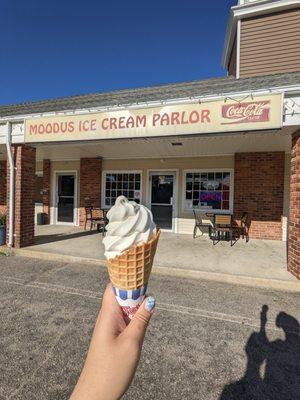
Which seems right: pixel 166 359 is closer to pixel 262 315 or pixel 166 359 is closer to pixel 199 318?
pixel 199 318

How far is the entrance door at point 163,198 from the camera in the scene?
9961mm

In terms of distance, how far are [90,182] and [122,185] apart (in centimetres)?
147

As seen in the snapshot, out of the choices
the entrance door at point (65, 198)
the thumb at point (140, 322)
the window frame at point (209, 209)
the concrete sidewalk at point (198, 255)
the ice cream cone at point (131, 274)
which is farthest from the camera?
the entrance door at point (65, 198)

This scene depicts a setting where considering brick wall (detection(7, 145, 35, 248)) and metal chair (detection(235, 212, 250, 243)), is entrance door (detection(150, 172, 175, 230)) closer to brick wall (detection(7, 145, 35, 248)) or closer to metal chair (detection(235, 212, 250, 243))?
metal chair (detection(235, 212, 250, 243))

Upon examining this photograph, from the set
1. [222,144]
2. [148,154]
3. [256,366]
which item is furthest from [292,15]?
[256,366]

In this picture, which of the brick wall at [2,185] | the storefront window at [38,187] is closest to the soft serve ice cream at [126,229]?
the storefront window at [38,187]

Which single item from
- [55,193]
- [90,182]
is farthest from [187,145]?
[55,193]

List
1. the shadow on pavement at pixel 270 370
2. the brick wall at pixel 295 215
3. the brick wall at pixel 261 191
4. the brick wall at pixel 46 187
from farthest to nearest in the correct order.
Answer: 1. the brick wall at pixel 46 187
2. the brick wall at pixel 261 191
3. the brick wall at pixel 295 215
4. the shadow on pavement at pixel 270 370

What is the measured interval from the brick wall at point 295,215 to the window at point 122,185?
6142 mm

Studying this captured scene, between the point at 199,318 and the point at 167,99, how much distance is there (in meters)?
4.13

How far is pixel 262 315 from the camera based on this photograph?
3600 mm

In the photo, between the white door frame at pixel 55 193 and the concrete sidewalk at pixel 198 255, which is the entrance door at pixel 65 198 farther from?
the concrete sidewalk at pixel 198 255

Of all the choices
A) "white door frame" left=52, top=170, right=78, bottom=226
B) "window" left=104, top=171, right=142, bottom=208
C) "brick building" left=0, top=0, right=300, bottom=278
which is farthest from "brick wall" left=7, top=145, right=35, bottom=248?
"white door frame" left=52, top=170, right=78, bottom=226

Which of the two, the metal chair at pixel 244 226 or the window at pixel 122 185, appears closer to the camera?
the metal chair at pixel 244 226
